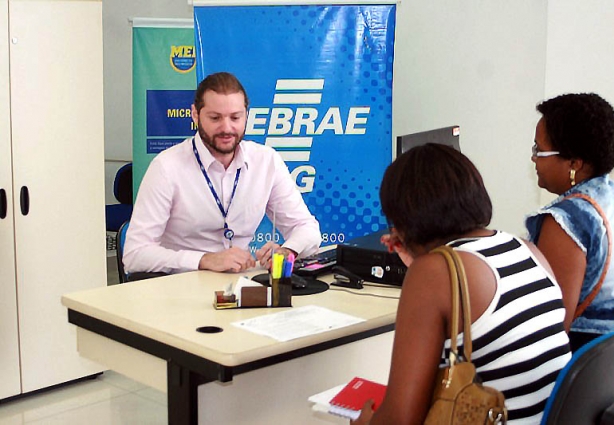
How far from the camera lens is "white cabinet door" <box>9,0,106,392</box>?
353 centimetres

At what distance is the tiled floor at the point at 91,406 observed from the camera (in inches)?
139

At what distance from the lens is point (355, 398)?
1772 millimetres

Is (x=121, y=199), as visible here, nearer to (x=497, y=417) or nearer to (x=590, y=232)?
(x=590, y=232)

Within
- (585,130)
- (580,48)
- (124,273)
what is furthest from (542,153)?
(580,48)

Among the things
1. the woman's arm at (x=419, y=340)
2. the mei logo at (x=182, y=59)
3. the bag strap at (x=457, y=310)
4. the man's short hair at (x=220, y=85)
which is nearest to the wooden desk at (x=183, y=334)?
the woman's arm at (x=419, y=340)

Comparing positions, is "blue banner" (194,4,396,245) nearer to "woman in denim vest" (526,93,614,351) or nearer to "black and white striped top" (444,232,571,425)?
"woman in denim vest" (526,93,614,351)

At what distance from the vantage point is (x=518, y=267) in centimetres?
153

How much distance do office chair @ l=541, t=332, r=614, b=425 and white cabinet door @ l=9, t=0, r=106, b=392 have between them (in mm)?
2826

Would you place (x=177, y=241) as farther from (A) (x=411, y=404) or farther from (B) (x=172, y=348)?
(A) (x=411, y=404)

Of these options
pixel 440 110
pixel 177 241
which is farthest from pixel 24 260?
pixel 440 110

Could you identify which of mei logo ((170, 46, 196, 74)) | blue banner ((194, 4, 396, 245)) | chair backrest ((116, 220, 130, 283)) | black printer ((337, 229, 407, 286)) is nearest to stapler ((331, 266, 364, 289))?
black printer ((337, 229, 407, 286))

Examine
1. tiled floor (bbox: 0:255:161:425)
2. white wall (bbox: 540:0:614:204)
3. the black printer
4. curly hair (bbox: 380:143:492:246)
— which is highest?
white wall (bbox: 540:0:614:204)

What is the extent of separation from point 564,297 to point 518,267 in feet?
1.27

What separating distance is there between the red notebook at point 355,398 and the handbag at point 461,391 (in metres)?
0.31
